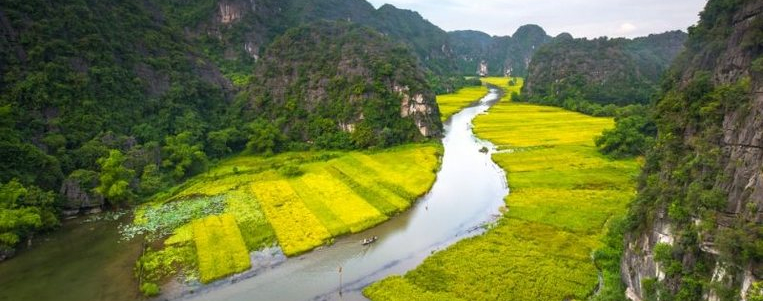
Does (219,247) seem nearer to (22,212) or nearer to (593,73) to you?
(22,212)

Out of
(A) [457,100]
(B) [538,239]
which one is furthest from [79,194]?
(A) [457,100]

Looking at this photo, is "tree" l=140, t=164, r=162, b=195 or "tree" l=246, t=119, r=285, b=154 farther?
"tree" l=246, t=119, r=285, b=154

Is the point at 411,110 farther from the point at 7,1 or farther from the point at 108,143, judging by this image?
the point at 7,1

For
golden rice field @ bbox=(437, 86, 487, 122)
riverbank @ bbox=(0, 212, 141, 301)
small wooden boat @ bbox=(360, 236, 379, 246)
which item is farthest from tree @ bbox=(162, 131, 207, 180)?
golden rice field @ bbox=(437, 86, 487, 122)

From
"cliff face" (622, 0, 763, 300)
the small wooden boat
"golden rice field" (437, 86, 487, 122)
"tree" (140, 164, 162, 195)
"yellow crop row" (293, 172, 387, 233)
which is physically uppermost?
"cliff face" (622, 0, 763, 300)

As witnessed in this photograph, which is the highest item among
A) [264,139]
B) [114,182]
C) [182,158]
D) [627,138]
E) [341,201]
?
[114,182]

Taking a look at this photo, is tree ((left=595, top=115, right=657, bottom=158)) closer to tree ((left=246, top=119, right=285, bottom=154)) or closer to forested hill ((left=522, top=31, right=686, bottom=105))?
tree ((left=246, top=119, right=285, bottom=154))
